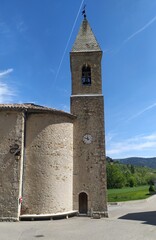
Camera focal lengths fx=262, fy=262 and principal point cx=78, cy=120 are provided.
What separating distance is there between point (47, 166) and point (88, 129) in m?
4.36

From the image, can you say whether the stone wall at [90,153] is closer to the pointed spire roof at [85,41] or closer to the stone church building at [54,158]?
the stone church building at [54,158]

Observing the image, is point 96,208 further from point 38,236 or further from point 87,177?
point 38,236

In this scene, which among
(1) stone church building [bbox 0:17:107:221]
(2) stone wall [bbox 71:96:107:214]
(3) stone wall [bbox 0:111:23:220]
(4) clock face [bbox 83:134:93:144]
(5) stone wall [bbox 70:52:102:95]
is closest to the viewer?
(3) stone wall [bbox 0:111:23:220]

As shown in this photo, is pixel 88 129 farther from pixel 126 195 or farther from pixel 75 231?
pixel 126 195

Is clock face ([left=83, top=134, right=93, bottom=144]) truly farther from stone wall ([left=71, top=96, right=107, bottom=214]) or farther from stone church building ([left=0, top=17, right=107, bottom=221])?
stone wall ([left=71, top=96, right=107, bottom=214])

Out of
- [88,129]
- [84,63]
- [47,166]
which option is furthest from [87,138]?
[84,63]

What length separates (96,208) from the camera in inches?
691

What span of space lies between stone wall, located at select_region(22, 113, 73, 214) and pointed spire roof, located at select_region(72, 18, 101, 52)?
6.55m

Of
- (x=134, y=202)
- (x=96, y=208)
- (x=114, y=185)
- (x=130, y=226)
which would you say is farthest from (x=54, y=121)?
(x=114, y=185)

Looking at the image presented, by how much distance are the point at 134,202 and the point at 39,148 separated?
56.7 feet

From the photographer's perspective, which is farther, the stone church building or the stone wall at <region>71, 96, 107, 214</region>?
the stone wall at <region>71, 96, 107, 214</region>

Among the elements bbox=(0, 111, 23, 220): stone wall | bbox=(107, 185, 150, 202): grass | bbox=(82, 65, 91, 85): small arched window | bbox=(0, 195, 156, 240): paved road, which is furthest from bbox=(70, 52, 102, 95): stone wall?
bbox=(107, 185, 150, 202): grass

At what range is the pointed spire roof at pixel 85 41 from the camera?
69.3 feet

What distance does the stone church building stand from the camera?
1559 cm
